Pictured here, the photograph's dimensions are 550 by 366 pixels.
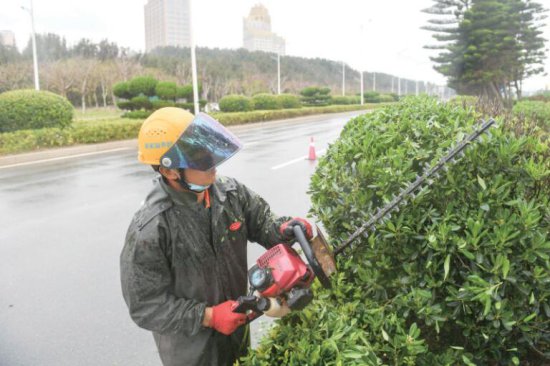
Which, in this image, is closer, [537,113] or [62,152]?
[537,113]

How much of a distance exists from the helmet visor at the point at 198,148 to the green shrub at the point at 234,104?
24944 millimetres

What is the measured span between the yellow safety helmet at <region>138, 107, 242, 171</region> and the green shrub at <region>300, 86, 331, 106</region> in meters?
39.1

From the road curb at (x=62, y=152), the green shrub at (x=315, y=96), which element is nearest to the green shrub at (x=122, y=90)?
the road curb at (x=62, y=152)

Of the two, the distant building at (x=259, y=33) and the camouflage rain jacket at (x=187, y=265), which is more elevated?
the distant building at (x=259, y=33)

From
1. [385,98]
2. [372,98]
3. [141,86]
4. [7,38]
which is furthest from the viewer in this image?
[385,98]

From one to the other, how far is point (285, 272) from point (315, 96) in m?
39.7

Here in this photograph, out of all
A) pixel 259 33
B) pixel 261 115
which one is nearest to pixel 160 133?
pixel 261 115

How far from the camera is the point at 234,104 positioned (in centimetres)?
2634

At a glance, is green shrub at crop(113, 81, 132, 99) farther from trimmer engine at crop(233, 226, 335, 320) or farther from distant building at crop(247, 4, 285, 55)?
distant building at crop(247, 4, 285, 55)

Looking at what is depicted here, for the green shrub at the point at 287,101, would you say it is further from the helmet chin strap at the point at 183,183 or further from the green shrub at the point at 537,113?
the helmet chin strap at the point at 183,183

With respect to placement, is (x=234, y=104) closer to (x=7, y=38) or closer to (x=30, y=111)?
(x=30, y=111)

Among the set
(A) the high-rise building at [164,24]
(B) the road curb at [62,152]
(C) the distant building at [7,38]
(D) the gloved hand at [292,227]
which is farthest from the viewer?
(A) the high-rise building at [164,24]

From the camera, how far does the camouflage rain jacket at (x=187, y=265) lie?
167cm

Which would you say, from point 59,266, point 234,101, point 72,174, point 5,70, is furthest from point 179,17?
point 59,266
